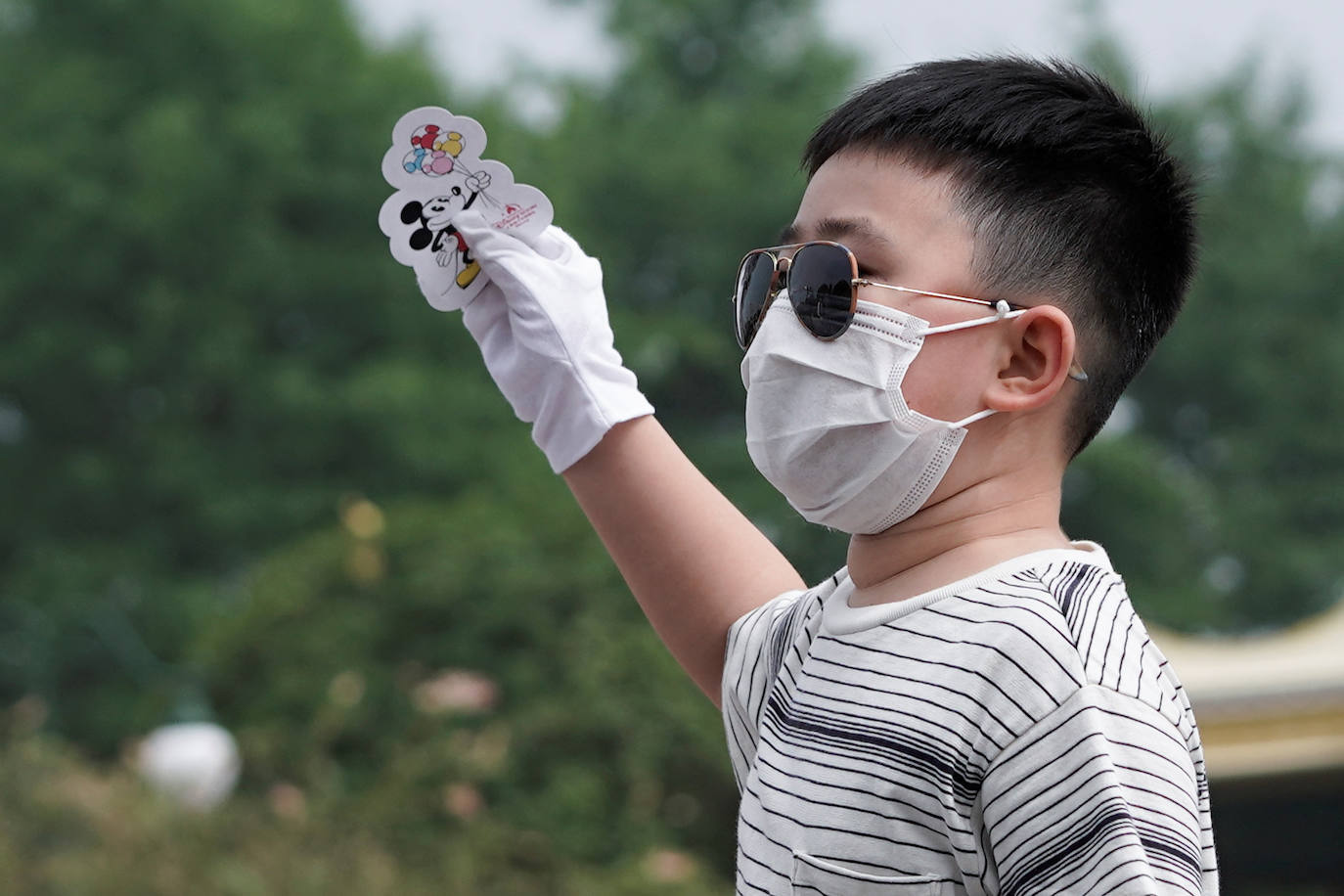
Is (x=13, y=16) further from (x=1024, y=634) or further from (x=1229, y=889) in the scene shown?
(x=1024, y=634)

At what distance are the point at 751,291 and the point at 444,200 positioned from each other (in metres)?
0.44

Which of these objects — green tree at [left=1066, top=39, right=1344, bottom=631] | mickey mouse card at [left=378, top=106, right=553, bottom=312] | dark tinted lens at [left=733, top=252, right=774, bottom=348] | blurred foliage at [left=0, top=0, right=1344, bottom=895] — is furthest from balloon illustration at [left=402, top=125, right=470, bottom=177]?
green tree at [left=1066, top=39, right=1344, bottom=631]

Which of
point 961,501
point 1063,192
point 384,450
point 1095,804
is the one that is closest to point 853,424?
point 961,501

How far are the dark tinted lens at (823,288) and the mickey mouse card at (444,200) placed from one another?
1.40ft

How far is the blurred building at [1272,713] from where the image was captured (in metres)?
8.63

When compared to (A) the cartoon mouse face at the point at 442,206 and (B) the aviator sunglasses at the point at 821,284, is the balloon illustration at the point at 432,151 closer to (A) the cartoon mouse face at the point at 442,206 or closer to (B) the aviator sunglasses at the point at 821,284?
(A) the cartoon mouse face at the point at 442,206

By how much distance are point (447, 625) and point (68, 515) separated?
1104 centimetres

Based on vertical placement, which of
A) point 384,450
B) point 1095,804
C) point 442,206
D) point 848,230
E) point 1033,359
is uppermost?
point 384,450

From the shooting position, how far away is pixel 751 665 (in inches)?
63.7

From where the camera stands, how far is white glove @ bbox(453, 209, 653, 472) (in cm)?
173

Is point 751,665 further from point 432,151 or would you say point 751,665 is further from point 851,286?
point 432,151

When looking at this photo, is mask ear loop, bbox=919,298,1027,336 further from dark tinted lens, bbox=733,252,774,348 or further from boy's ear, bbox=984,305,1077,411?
dark tinted lens, bbox=733,252,774,348

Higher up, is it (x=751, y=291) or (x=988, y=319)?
(x=751, y=291)

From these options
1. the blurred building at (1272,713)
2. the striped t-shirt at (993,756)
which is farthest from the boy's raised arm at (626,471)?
the blurred building at (1272,713)
